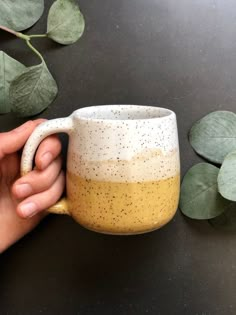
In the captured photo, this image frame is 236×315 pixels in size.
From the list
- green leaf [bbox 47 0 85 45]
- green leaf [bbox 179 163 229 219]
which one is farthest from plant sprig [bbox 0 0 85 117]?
green leaf [bbox 179 163 229 219]

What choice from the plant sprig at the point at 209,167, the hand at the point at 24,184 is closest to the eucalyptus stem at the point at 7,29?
the hand at the point at 24,184

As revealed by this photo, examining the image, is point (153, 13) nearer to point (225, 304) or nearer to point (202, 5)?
point (202, 5)

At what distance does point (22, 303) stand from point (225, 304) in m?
0.27

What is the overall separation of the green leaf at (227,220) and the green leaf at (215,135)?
63mm

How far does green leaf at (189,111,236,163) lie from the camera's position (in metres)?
0.55

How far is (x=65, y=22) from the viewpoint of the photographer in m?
0.53

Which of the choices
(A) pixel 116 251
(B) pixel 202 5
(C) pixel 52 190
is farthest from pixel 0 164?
(B) pixel 202 5

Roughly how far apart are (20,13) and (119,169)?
23 centimetres

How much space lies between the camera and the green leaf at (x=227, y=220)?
562 millimetres

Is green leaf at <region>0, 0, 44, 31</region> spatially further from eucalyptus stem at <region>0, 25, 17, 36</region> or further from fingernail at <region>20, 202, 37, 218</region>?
fingernail at <region>20, 202, 37, 218</region>

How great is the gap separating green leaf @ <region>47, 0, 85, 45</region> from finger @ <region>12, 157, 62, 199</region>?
0.16m

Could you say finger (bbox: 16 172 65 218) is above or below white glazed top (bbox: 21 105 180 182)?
below

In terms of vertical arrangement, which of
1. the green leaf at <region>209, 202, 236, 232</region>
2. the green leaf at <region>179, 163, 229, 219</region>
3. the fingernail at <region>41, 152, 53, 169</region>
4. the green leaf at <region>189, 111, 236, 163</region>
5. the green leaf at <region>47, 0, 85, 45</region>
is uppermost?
the green leaf at <region>47, 0, 85, 45</region>

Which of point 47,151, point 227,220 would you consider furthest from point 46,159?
point 227,220
